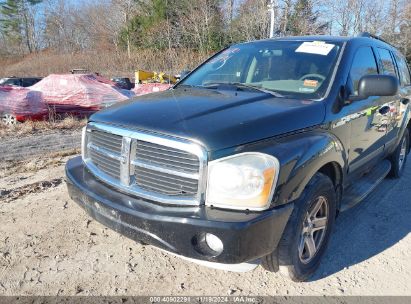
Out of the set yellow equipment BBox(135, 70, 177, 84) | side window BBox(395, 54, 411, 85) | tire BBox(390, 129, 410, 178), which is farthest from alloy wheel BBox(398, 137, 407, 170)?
yellow equipment BBox(135, 70, 177, 84)

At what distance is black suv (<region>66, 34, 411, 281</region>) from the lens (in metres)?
2.41

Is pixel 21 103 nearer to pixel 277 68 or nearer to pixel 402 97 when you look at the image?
pixel 277 68

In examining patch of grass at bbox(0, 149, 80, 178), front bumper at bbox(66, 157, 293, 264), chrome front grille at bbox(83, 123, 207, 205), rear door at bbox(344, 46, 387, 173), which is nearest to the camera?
front bumper at bbox(66, 157, 293, 264)

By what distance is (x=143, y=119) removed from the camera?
2738 mm

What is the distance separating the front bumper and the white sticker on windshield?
5.98ft

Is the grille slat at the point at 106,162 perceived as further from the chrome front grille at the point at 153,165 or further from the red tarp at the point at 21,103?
the red tarp at the point at 21,103

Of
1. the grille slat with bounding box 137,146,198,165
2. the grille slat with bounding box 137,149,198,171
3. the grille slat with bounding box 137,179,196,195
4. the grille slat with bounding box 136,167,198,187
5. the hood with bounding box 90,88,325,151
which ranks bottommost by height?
the grille slat with bounding box 137,179,196,195

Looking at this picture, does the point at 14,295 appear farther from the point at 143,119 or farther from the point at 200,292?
the point at 143,119

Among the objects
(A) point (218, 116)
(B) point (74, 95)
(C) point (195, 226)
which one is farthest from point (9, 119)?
(C) point (195, 226)

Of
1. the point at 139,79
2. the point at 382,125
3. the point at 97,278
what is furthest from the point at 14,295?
the point at 139,79

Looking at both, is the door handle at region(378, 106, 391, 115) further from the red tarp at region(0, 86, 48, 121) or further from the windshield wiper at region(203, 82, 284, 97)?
the red tarp at region(0, 86, 48, 121)

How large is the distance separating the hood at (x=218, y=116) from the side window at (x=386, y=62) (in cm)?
193

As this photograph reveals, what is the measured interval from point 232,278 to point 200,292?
1.05ft

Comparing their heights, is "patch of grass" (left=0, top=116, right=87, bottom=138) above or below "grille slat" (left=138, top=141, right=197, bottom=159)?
below
